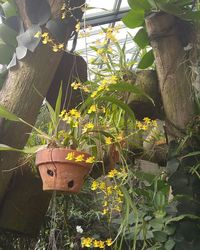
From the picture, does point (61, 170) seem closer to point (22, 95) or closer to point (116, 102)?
point (116, 102)

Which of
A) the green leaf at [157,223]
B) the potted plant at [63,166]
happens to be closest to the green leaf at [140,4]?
the potted plant at [63,166]

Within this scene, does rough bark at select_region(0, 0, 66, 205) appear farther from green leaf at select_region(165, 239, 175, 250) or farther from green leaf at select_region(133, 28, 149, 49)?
green leaf at select_region(165, 239, 175, 250)

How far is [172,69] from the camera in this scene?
1.40 meters

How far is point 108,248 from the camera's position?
209 centimetres

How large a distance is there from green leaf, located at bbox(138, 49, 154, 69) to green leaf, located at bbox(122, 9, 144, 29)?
0.13 m

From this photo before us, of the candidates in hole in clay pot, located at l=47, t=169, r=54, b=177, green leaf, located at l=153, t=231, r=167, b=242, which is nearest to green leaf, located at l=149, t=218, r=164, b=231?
green leaf, located at l=153, t=231, r=167, b=242

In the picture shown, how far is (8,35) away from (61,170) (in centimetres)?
81

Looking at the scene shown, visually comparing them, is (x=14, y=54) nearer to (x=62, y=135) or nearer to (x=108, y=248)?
(x=62, y=135)

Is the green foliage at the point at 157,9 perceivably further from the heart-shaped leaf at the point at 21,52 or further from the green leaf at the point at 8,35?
the green leaf at the point at 8,35

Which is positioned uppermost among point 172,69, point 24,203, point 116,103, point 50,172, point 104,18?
point 104,18

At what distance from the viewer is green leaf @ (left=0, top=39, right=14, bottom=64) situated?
176 centimetres

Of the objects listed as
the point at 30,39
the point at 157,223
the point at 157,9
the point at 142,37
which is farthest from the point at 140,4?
the point at 157,223

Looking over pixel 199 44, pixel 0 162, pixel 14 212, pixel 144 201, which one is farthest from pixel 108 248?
pixel 199 44

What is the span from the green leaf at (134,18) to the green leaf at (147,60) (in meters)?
0.13
